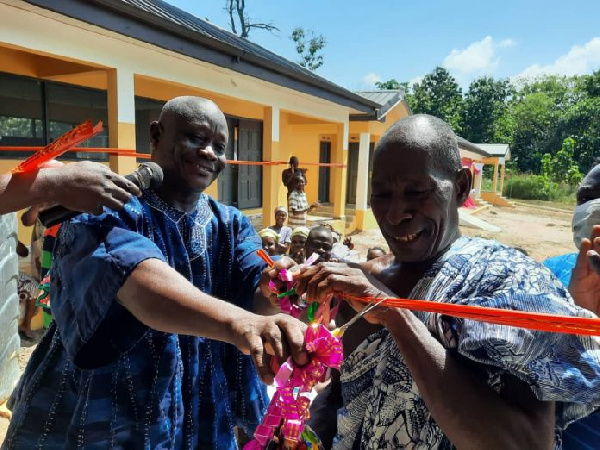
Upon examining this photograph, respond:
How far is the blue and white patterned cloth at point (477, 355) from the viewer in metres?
1.00

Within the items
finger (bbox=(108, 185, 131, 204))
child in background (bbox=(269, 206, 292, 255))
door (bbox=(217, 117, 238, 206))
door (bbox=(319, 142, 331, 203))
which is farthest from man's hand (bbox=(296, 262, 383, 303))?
door (bbox=(319, 142, 331, 203))

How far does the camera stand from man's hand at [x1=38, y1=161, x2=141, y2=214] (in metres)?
1.27

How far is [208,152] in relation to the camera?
1.68 m

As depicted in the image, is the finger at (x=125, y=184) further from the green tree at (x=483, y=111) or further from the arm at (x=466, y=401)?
the green tree at (x=483, y=111)

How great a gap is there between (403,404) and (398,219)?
0.50 metres

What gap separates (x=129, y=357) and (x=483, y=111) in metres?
46.9

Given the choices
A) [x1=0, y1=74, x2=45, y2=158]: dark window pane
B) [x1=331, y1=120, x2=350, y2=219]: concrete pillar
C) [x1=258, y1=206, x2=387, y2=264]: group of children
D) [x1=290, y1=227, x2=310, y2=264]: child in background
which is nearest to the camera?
[x1=258, y1=206, x2=387, y2=264]: group of children

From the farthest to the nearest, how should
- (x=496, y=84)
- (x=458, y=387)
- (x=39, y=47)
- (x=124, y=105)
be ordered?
1. (x=496, y=84)
2. (x=124, y=105)
3. (x=39, y=47)
4. (x=458, y=387)

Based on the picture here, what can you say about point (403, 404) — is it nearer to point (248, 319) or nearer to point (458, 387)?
point (458, 387)

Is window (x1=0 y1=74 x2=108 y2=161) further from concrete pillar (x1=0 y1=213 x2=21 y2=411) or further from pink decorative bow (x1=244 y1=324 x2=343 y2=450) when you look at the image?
pink decorative bow (x1=244 y1=324 x2=343 y2=450)

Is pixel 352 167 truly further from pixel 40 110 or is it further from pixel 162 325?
pixel 162 325

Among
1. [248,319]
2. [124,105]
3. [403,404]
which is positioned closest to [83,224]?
[248,319]

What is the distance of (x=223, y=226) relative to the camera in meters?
1.81

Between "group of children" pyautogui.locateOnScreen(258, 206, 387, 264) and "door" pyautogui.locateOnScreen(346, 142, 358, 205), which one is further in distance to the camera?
"door" pyautogui.locateOnScreen(346, 142, 358, 205)
